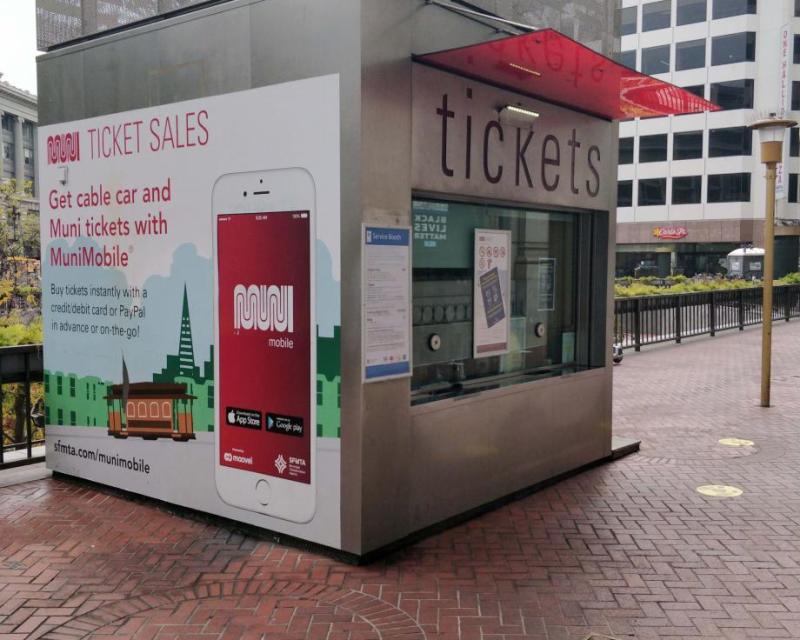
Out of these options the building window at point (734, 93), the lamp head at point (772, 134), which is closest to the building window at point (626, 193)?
the building window at point (734, 93)

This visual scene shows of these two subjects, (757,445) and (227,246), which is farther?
(757,445)

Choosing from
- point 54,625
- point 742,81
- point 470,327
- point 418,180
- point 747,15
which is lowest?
point 54,625

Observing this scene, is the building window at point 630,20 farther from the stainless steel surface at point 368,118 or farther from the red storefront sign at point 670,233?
the stainless steel surface at point 368,118

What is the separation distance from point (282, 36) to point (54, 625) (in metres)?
3.70

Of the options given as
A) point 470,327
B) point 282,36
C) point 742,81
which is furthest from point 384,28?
point 742,81

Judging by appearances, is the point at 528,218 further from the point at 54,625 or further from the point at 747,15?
the point at 747,15

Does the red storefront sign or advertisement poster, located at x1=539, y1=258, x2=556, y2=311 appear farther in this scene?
the red storefront sign

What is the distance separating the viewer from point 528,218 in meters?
6.80

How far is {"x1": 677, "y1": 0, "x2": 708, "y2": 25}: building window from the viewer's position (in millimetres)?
52531

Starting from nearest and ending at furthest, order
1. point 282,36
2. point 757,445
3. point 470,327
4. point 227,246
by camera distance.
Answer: point 282,36 < point 227,246 < point 470,327 < point 757,445

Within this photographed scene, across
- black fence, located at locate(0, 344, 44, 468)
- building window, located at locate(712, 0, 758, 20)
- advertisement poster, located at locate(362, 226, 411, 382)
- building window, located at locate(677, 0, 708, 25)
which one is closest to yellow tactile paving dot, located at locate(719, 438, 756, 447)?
advertisement poster, located at locate(362, 226, 411, 382)

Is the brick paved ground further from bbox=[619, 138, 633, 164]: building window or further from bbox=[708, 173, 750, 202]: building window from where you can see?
bbox=[619, 138, 633, 164]: building window

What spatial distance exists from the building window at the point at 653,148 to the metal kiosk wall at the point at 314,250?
4998cm

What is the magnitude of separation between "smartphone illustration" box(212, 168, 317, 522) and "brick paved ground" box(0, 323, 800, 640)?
1.43 ft
